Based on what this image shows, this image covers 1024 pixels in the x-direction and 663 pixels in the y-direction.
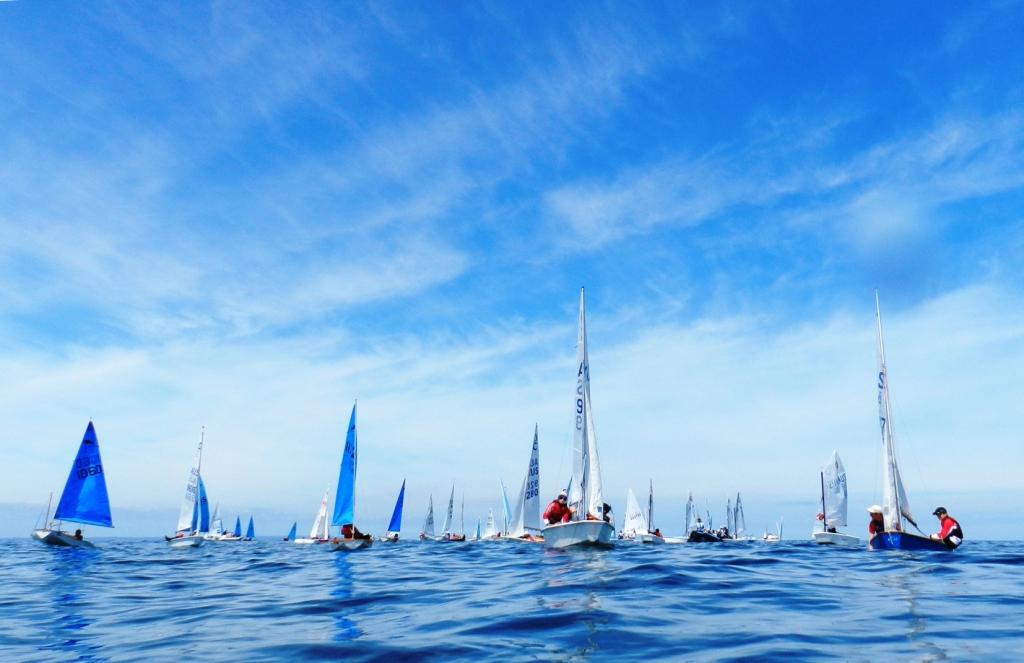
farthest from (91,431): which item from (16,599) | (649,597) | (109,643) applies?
(649,597)

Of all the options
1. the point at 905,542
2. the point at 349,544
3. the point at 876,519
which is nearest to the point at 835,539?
the point at 876,519

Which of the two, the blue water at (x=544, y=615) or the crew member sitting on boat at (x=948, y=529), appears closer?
the blue water at (x=544, y=615)

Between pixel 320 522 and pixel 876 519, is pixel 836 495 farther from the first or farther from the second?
pixel 320 522

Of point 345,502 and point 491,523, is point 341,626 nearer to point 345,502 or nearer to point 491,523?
point 345,502

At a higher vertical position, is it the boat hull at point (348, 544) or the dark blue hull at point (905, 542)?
the dark blue hull at point (905, 542)

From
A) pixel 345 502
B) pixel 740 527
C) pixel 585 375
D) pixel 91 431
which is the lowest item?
pixel 740 527

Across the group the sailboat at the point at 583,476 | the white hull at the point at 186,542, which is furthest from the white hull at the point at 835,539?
the white hull at the point at 186,542

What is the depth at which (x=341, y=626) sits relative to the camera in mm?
8766

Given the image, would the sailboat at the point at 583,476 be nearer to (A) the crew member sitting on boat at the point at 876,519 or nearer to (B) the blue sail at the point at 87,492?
(A) the crew member sitting on boat at the point at 876,519

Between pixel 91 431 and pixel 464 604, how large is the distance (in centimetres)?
3906

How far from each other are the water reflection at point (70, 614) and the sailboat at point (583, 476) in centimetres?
1505

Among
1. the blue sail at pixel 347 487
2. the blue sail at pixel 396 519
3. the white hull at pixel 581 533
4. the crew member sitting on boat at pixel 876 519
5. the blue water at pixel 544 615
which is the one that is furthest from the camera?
the blue sail at pixel 396 519

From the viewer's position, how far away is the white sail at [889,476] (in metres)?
30.7

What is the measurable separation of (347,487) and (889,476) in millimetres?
32603
